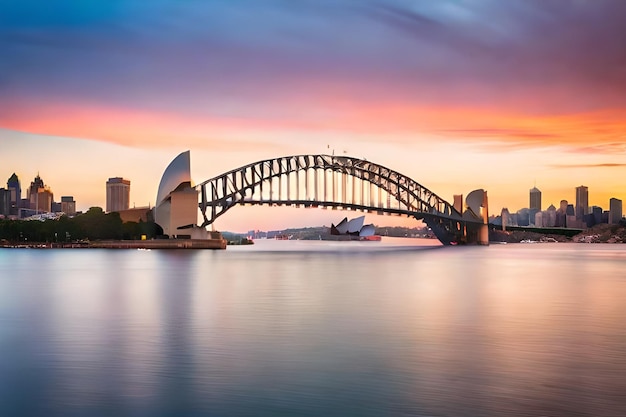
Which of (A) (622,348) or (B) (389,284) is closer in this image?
(A) (622,348)

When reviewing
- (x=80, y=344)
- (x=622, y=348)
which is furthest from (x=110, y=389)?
(x=622, y=348)

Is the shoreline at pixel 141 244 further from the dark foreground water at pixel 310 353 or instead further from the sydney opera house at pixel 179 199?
the dark foreground water at pixel 310 353

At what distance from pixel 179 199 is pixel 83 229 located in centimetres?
2053

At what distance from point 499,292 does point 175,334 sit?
19887 millimetres

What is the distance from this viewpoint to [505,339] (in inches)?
773

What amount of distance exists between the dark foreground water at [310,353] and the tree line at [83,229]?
7972cm

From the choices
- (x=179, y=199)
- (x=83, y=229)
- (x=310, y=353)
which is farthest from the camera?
(x=83, y=229)

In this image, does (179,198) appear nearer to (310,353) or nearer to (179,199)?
(179,199)

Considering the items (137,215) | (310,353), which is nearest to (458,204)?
(137,215)

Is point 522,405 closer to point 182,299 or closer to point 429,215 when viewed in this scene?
point 182,299

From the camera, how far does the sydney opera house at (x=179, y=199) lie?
105 meters

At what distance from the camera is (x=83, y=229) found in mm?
116125

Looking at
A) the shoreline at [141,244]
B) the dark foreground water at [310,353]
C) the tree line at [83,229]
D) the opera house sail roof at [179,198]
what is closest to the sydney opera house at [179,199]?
the opera house sail roof at [179,198]

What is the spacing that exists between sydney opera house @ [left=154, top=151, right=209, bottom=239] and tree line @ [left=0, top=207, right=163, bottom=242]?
219 inches
